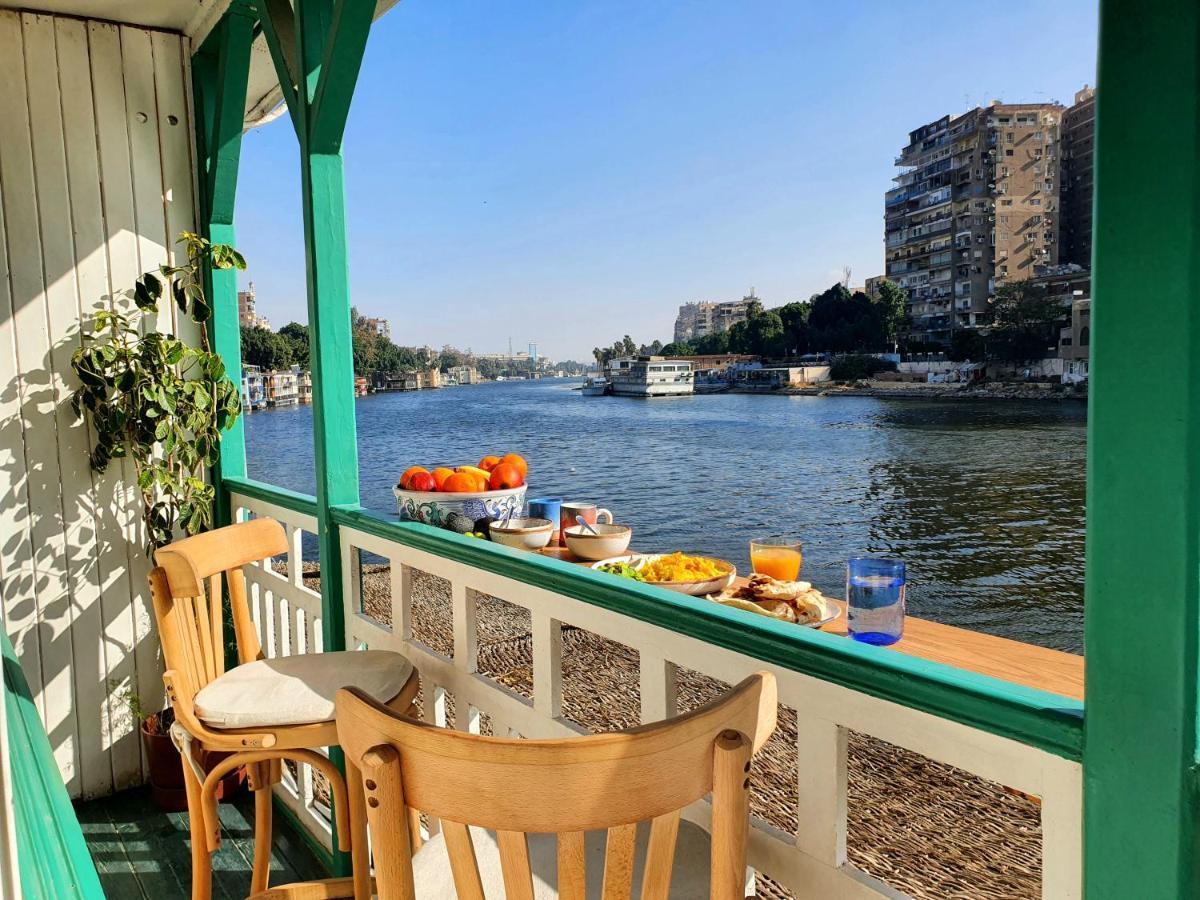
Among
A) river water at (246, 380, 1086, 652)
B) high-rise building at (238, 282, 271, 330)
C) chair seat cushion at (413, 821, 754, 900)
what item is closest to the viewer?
chair seat cushion at (413, 821, 754, 900)

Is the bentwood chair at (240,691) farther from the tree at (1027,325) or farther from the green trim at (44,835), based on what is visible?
the tree at (1027,325)

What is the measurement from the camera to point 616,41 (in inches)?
1438

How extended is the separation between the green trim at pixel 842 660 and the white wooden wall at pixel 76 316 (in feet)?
6.29

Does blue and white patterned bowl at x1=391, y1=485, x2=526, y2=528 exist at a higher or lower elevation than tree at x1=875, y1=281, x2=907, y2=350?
lower

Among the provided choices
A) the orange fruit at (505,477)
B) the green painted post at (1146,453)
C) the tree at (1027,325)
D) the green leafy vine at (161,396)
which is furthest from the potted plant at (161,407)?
the tree at (1027,325)

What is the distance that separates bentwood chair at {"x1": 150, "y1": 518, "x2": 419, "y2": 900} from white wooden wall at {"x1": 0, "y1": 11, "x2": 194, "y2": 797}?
101 cm

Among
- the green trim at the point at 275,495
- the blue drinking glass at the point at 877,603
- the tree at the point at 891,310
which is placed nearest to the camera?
the blue drinking glass at the point at 877,603

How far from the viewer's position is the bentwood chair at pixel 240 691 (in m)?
1.64

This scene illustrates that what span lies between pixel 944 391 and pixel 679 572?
44.1 meters

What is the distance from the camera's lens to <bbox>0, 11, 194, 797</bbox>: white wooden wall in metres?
2.61

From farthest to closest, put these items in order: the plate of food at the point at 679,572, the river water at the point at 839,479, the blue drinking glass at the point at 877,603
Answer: the river water at the point at 839,479
the plate of food at the point at 679,572
the blue drinking glass at the point at 877,603

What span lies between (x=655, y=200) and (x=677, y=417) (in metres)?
16.7

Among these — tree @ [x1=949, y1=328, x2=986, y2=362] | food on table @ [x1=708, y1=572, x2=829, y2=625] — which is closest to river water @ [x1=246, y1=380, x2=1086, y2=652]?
tree @ [x1=949, y1=328, x2=986, y2=362]

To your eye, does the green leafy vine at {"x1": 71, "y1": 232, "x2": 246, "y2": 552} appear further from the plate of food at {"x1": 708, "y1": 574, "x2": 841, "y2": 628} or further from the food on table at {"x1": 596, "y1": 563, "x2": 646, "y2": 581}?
the plate of food at {"x1": 708, "y1": 574, "x2": 841, "y2": 628}
